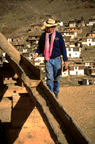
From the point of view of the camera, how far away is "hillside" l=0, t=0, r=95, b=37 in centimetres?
9600

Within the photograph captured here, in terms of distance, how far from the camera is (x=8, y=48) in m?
5.04

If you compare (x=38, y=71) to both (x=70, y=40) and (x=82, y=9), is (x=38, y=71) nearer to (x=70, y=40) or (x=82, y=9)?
(x=70, y=40)

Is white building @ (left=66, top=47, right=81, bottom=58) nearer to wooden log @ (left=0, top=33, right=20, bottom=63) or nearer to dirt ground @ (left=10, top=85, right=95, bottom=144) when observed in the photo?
dirt ground @ (left=10, top=85, right=95, bottom=144)

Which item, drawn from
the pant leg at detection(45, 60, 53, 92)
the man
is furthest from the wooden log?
the pant leg at detection(45, 60, 53, 92)

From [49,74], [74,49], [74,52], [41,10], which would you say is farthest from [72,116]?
[41,10]

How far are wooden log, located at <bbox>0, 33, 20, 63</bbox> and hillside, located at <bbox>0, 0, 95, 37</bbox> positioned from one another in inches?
3299

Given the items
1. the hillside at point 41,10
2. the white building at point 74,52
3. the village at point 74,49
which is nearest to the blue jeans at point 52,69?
the village at point 74,49

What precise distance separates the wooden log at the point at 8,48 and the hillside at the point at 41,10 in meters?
83.8

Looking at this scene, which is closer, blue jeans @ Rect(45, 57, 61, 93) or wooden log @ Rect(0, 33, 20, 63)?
blue jeans @ Rect(45, 57, 61, 93)

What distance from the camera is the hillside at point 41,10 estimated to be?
315 feet

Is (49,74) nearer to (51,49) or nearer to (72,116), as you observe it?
(51,49)

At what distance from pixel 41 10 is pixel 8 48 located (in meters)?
115

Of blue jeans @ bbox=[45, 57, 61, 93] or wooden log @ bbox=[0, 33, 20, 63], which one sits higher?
wooden log @ bbox=[0, 33, 20, 63]

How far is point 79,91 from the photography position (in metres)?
7.17
